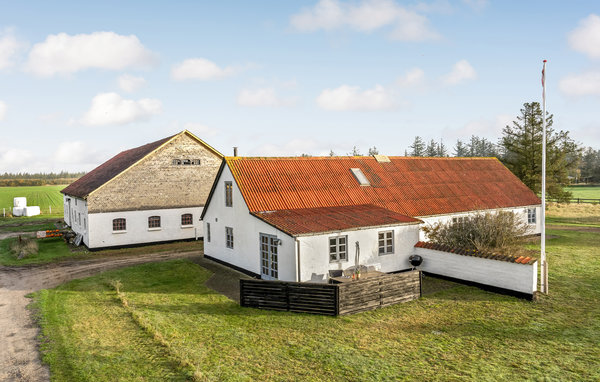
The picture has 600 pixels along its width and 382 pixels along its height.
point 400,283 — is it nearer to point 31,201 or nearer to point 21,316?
point 21,316

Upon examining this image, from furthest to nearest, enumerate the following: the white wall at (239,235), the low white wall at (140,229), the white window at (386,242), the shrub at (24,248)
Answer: the low white wall at (140,229) < the shrub at (24,248) < the white window at (386,242) < the white wall at (239,235)

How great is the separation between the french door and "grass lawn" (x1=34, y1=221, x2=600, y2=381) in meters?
2.59

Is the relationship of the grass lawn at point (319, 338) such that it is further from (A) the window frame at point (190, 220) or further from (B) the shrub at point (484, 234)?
(A) the window frame at point (190, 220)

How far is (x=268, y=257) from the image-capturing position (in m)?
18.5

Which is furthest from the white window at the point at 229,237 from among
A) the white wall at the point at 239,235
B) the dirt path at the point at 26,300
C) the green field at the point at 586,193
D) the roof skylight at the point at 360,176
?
the green field at the point at 586,193

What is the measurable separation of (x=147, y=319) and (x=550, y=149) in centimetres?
4596

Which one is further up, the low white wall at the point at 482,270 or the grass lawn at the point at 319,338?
the low white wall at the point at 482,270

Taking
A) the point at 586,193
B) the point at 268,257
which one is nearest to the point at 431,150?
the point at 586,193

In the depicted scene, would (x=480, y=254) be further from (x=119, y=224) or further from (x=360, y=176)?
(x=119, y=224)

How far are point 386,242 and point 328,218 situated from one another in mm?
3165

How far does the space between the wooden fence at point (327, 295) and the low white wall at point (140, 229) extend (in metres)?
18.3

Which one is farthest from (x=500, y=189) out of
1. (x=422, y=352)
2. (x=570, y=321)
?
(x=422, y=352)

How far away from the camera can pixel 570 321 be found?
13.3 m

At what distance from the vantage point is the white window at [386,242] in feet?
63.7
